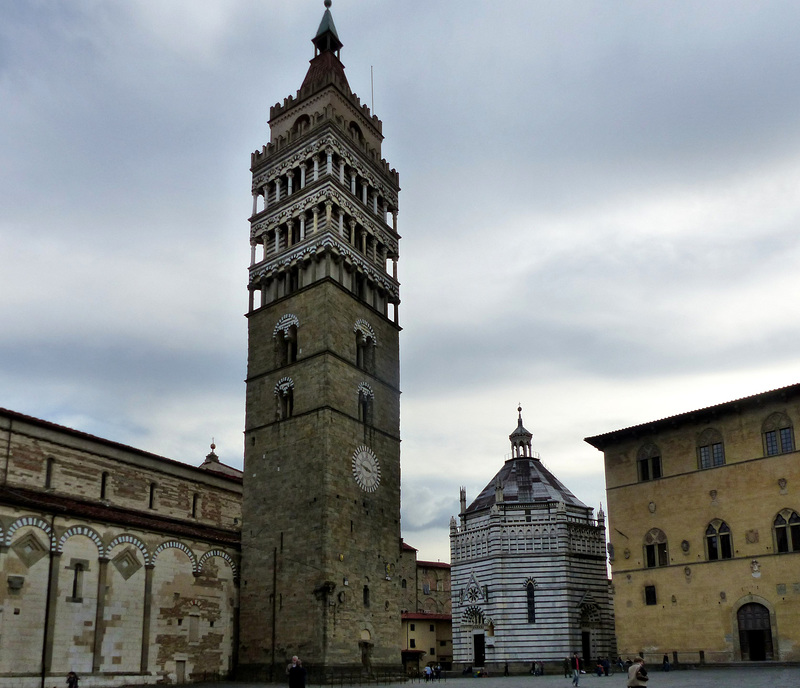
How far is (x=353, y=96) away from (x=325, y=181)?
25.6 ft

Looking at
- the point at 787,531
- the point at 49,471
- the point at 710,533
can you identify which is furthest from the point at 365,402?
the point at 787,531

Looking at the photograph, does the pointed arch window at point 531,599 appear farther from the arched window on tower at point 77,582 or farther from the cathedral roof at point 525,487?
the arched window on tower at point 77,582

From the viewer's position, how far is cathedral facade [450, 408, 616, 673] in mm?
46875

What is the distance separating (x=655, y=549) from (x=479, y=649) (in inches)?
649

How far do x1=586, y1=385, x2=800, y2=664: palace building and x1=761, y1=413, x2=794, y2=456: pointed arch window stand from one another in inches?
1.7

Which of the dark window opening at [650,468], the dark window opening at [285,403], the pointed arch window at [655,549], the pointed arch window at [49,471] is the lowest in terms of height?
the pointed arch window at [655,549]

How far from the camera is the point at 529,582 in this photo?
48.1 meters

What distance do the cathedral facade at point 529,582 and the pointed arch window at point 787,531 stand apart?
16.9 m

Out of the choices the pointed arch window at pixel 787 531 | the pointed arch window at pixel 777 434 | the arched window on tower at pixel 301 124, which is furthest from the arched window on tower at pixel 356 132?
the pointed arch window at pixel 787 531

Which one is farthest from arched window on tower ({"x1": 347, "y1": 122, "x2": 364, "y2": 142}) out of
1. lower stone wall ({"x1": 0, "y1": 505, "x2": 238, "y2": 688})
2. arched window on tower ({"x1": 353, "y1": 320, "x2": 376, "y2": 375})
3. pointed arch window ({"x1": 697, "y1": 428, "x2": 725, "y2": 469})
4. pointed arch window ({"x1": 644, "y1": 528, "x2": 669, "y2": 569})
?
pointed arch window ({"x1": 644, "y1": 528, "x2": 669, "y2": 569})

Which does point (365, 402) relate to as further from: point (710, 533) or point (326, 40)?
point (326, 40)

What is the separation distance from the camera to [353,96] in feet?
145

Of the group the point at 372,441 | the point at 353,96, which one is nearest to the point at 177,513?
the point at 372,441

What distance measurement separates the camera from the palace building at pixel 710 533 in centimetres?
3253
